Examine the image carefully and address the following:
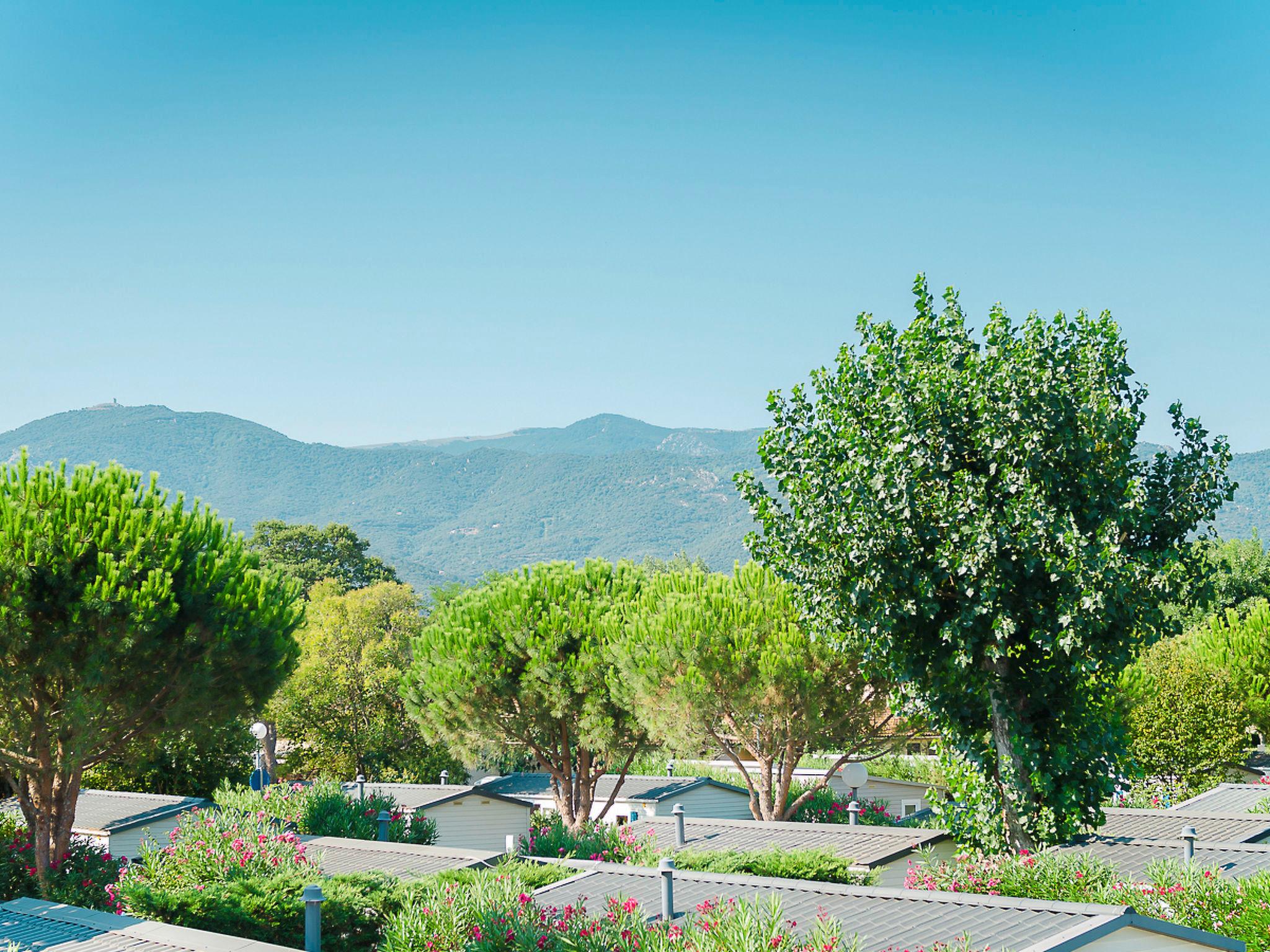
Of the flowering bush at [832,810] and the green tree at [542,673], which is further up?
the green tree at [542,673]

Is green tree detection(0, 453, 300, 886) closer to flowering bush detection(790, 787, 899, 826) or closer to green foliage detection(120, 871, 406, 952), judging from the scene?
green foliage detection(120, 871, 406, 952)

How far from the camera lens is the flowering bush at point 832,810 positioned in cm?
3167

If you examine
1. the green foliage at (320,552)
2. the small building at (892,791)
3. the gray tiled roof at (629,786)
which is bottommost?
the small building at (892,791)

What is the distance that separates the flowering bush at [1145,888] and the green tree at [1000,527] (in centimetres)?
196

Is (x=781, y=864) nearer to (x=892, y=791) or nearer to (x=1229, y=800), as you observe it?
(x=1229, y=800)

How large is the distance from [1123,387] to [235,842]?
16.4 m

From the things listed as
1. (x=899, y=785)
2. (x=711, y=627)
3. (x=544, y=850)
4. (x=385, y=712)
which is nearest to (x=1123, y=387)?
(x=711, y=627)

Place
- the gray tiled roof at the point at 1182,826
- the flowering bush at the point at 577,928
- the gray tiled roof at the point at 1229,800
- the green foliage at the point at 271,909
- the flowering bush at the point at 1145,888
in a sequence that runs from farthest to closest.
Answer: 1. the gray tiled roof at the point at 1229,800
2. the gray tiled roof at the point at 1182,826
3. the green foliage at the point at 271,909
4. the flowering bush at the point at 1145,888
5. the flowering bush at the point at 577,928

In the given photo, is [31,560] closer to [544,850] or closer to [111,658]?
[111,658]

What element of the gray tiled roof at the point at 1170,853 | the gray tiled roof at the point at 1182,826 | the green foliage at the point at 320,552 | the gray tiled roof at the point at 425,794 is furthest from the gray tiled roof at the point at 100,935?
the green foliage at the point at 320,552

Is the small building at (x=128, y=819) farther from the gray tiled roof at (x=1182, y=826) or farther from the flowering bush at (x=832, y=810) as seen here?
the gray tiled roof at (x=1182, y=826)

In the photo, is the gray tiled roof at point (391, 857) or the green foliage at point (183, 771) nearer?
the gray tiled roof at point (391, 857)

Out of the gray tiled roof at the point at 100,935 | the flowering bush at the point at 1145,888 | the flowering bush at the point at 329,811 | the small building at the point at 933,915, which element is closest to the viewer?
the small building at the point at 933,915

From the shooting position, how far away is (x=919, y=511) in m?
17.2
